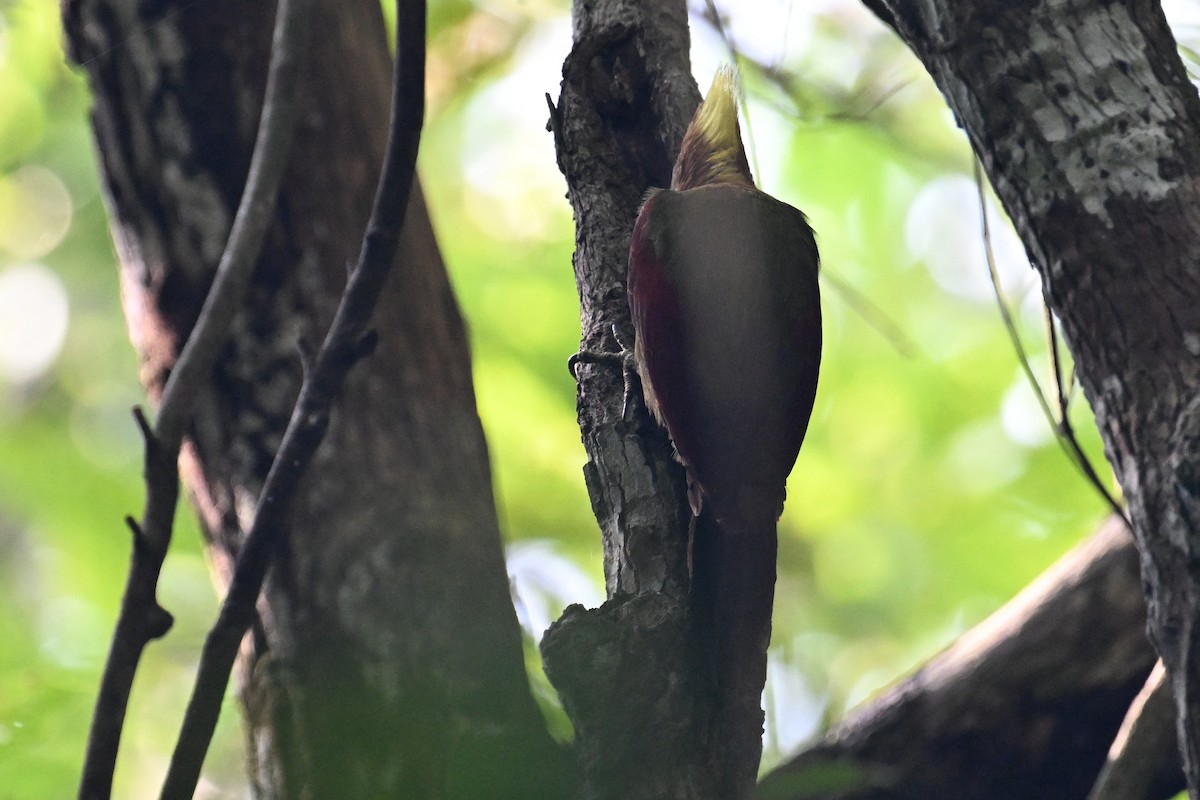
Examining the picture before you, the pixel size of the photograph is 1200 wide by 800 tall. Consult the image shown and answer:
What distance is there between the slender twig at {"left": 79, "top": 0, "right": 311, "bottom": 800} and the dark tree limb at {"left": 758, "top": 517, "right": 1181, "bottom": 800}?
198 cm

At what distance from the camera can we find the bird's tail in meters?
1.75

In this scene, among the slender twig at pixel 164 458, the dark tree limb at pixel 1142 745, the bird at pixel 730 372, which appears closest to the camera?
the slender twig at pixel 164 458

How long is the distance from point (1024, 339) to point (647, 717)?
4.00m

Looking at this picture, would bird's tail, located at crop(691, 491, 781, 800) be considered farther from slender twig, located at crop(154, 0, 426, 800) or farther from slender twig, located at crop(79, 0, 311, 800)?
slender twig, located at crop(79, 0, 311, 800)

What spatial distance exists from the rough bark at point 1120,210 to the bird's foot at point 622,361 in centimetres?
74

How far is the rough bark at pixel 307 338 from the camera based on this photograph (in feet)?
8.16

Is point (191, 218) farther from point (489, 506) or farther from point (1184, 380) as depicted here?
point (1184, 380)

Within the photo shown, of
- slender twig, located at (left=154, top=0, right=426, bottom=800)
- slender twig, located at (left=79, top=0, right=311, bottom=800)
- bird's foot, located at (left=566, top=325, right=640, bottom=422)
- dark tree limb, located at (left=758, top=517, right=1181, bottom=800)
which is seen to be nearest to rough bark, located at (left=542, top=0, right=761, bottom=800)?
bird's foot, located at (left=566, top=325, right=640, bottom=422)

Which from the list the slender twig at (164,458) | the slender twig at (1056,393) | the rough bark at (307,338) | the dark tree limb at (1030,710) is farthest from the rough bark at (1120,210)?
the dark tree limb at (1030,710)

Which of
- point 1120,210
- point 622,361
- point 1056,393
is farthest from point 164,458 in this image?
point 1056,393

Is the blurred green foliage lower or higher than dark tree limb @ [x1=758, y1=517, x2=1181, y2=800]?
higher

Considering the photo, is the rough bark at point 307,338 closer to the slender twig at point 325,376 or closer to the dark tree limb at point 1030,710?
the slender twig at point 325,376

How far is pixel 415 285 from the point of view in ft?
9.43

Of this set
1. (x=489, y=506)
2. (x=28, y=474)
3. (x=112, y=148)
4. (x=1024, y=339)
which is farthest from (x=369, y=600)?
(x=1024, y=339)
